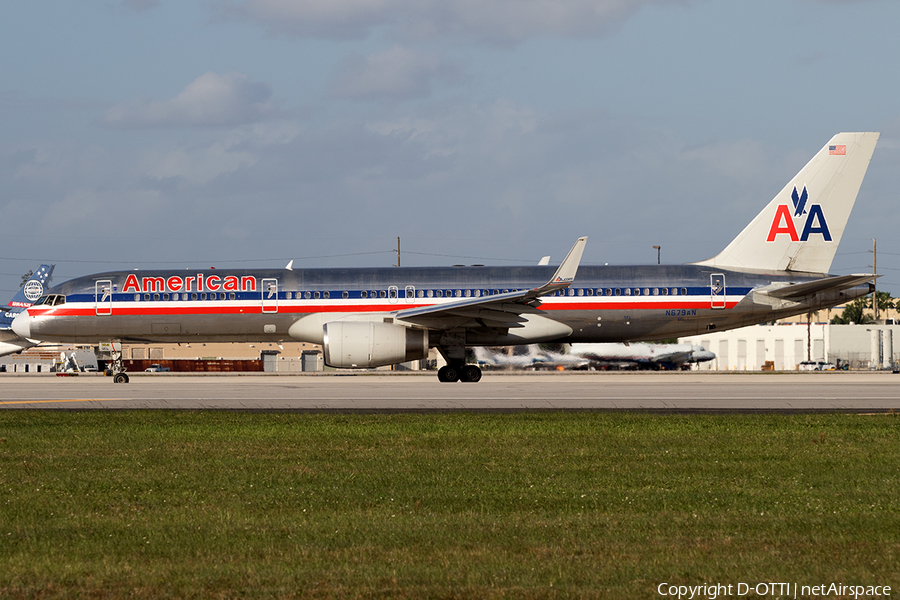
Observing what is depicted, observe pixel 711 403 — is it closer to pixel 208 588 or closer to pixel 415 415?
pixel 415 415

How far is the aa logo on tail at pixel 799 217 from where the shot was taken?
3164 cm

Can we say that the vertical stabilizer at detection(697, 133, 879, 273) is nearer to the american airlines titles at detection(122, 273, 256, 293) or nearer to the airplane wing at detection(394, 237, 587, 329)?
the airplane wing at detection(394, 237, 587, 329)

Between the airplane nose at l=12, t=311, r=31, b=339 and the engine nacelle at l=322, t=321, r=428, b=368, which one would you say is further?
the airplane nose at l=12, t=311, r=31, b=339

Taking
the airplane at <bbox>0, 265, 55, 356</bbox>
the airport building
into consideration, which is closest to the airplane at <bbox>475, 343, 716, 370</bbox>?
the airport building

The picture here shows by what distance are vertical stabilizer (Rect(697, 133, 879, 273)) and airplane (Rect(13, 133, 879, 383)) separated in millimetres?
35

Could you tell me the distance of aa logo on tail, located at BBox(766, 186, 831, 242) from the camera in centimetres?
3164

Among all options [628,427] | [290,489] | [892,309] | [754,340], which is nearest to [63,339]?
[628,427]

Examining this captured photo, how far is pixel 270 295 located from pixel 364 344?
15.4 feet

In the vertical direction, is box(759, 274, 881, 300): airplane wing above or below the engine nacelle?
above

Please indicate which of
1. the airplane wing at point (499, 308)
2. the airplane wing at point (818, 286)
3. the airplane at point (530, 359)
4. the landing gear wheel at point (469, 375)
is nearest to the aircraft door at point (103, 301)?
the airplane wing at point (499, 308)

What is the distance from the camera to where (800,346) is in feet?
280

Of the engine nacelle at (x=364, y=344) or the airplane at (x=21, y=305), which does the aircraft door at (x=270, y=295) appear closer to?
the engine nacelle at (x=364, y=344)

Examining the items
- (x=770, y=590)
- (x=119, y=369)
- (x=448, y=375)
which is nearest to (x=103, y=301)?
(x=119, y=369)

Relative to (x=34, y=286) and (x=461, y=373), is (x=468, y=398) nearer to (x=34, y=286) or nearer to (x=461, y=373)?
(x=461, y=373)
